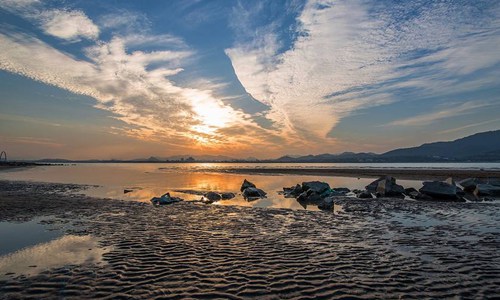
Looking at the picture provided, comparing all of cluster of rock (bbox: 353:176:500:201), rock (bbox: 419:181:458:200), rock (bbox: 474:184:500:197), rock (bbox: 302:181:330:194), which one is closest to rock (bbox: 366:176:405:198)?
cluster of rock (bbox: 353:176:500:201)

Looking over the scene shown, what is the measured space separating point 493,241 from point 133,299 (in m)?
14.4

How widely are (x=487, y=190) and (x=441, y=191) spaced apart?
265 inches

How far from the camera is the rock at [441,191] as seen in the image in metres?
27.6

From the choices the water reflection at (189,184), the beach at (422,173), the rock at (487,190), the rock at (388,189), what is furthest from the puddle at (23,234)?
the beach at (422,173)

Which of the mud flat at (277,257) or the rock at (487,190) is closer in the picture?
the mud flat at (277,257)

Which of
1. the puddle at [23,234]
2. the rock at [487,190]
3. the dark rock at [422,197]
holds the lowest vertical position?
the dark rock at [422,197]

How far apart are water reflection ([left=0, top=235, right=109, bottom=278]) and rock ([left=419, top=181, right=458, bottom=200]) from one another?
29.4m

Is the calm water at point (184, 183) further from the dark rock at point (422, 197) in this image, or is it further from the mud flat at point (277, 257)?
the dark rock at point (422, 197)

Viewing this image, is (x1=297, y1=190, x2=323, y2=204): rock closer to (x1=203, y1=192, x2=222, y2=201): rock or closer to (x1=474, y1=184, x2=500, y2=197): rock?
(x1=203, y1=192, x2=222, y2=201): rock

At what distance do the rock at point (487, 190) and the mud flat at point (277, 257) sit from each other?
13550mm

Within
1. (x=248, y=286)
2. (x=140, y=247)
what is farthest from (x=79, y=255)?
(x=248, y=286)

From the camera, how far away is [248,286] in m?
8.07

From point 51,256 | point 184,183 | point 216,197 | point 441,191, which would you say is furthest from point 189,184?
point 51,256

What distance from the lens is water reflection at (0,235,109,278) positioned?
938cm
